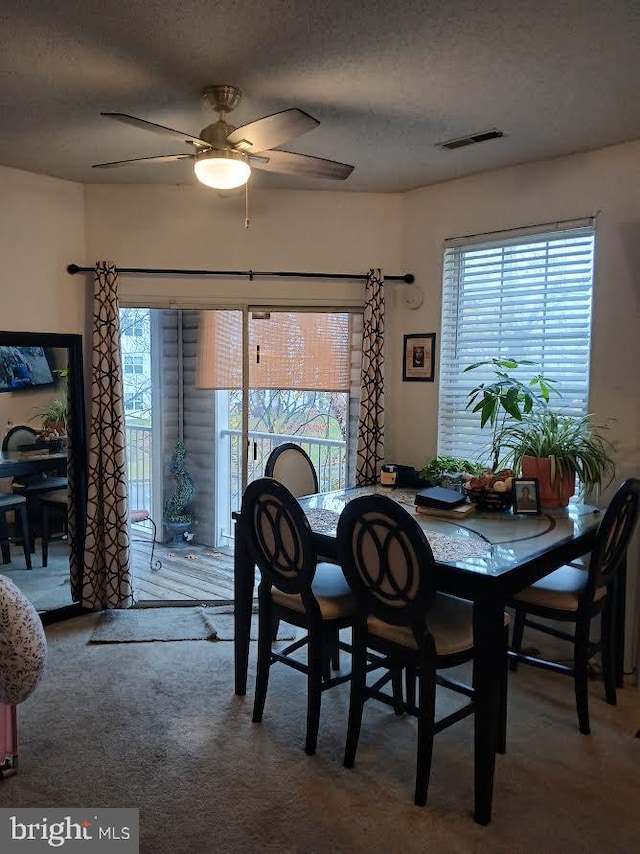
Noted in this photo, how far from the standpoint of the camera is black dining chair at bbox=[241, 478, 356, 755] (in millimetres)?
2512

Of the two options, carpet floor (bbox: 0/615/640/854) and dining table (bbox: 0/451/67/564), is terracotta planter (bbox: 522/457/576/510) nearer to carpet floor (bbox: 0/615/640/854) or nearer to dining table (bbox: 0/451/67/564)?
carpet floor (bbox: 0/615/640/854)

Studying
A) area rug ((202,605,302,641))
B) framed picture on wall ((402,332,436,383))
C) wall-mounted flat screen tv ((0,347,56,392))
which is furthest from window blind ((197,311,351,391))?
area rug ((202,605,302,641))

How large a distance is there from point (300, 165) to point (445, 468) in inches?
66.9

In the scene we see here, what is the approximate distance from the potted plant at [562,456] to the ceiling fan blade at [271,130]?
5.98ft

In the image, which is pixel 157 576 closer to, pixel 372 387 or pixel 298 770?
pixel 372 387

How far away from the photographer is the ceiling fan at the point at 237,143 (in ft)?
7.39

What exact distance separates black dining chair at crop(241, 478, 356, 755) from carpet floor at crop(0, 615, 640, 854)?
228mm

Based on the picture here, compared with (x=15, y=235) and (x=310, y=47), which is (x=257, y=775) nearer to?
(x=310, y=47)

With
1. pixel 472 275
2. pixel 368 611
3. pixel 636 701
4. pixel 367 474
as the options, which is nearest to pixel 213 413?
pixel 367 474

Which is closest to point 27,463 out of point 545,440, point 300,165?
point 300,165

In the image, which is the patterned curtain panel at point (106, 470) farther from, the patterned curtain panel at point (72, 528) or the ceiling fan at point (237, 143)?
the ceiling fan at point (237, 143)

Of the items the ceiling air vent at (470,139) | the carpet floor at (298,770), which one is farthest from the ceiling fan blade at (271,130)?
the carpet floor at (298,770)

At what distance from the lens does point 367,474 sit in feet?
13.0

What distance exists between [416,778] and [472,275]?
8.76 ft
